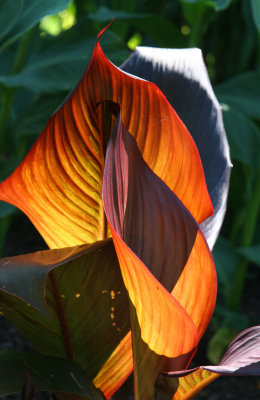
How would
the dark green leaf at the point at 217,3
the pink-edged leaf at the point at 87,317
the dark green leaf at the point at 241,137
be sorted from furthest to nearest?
the dark green leaf at the point at 241,137
the dark green leaf at the point at 217,3
the pink-edged leaf at the point at 87,317

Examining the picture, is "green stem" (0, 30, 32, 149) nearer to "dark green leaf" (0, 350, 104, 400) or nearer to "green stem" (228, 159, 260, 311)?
"green stem" (228, 159, 260, 311)

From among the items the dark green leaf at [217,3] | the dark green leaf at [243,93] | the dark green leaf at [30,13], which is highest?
the dark green leaf at [30,13]

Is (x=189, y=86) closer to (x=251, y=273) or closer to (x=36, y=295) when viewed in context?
(x=36, y=295)

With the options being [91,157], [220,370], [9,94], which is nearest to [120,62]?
[9,94]

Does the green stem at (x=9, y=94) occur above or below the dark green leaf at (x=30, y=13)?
below

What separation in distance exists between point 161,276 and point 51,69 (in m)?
0.87

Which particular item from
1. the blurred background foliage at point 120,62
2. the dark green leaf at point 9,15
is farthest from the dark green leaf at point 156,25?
the dark green leaf at point 9,15

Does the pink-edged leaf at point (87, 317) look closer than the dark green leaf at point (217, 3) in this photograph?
Yes

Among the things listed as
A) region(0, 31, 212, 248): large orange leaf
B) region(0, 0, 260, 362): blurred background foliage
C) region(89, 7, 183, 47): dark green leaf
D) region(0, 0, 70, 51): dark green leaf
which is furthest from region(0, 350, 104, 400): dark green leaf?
region(89, 7, 183, 47): dark green leaf

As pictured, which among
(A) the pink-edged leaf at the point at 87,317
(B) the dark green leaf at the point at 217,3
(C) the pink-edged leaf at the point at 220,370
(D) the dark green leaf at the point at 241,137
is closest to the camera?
(C) the pink-edged leaf at the point at 220,370

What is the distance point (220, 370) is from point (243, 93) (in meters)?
1.06

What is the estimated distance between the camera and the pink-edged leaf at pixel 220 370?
529 millimetres

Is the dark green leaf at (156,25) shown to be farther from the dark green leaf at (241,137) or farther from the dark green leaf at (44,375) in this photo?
the dark green leaf at (44,375)

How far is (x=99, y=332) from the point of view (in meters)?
0.67
